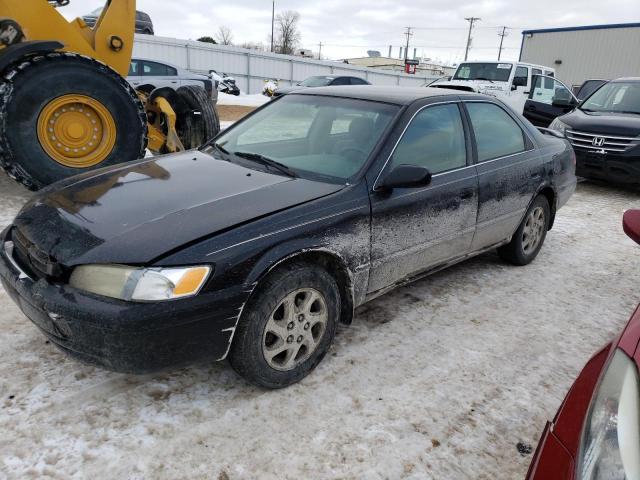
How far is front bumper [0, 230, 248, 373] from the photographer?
80.3 inches

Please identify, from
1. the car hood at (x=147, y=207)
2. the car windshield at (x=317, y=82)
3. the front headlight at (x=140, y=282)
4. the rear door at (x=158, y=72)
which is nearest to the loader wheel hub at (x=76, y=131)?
the car hood at (x=147, y=207)

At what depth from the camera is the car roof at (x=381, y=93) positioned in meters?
3.29

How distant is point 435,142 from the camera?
11.0ft

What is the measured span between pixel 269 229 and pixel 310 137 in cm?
126

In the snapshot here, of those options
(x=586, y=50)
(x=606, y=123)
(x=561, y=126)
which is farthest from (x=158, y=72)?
(x=586, y=50)

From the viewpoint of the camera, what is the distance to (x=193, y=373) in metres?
2.67

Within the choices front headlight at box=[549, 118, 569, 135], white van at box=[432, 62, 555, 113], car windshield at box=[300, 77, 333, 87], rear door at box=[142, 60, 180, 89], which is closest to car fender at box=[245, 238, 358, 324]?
front headlight at box=[549, 118, 569, 135]

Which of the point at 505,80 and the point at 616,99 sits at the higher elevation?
the point at 505,80

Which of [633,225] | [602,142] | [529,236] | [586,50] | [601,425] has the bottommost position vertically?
[529,236]

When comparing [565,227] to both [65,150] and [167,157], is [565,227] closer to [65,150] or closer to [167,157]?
[167,157]

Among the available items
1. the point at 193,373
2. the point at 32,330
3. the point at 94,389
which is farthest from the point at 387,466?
the point at 32,330

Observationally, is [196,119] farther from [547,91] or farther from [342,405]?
[547,91]

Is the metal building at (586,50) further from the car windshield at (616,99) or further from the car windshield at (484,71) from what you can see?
the car windshield at (616,99)

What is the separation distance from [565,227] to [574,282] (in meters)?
1.80
